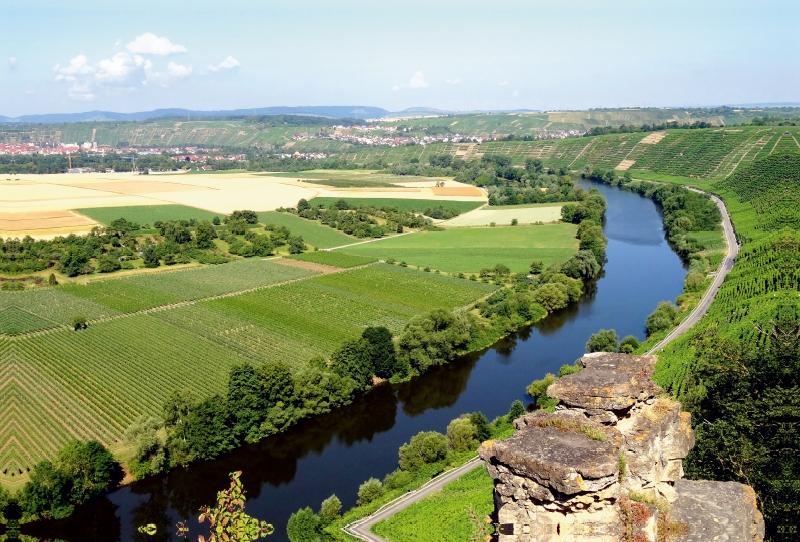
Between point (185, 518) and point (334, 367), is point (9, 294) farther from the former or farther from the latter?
point (185, 518)

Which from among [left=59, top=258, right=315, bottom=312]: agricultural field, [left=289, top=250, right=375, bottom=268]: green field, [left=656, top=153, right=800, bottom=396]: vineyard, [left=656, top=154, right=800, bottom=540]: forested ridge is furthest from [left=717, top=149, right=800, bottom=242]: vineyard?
[left=59, top=258, right=315, bottom=312]: agricultural field

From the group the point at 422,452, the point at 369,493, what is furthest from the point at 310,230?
the point at 369,493

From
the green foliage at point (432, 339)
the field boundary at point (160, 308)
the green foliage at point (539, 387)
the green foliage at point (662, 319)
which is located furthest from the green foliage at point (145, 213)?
the green foliage at point (539, 387)

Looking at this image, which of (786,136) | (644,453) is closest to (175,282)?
(644,453)

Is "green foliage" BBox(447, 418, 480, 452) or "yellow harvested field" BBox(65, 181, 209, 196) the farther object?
"yellow harvested field" BBox(65, 181, 209, 196)

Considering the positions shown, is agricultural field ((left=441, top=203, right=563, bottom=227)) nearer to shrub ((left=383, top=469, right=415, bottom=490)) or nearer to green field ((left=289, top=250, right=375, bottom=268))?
green field ((left=289, top=250, right=375, bottom=268))

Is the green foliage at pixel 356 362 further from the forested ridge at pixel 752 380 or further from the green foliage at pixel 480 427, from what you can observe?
the forested ridge at pixel 752 380
